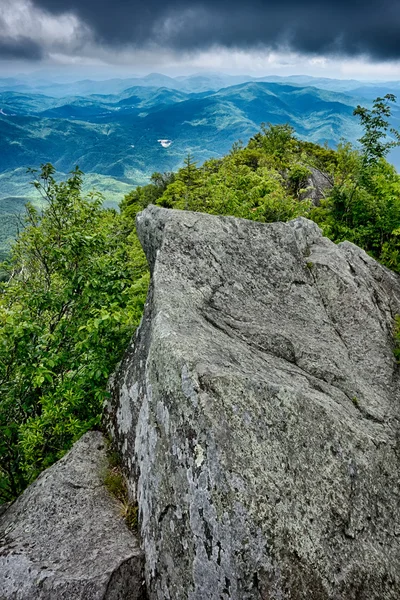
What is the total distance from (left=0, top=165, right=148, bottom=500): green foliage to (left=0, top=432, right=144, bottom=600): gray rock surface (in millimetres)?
1370

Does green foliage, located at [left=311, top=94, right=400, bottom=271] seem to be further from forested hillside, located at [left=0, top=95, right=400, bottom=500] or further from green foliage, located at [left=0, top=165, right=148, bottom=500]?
green foliage, located at [left=0, top=165, right=148, bottom=500]

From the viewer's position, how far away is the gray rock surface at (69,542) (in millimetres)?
6602

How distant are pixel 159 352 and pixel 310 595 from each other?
15.9 ft

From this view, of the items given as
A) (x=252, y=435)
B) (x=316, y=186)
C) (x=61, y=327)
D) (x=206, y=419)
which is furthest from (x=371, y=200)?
(x=316, y=186)

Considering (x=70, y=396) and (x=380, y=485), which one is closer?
(x=380, y=485)

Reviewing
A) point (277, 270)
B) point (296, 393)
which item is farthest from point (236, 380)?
point (277, 270)

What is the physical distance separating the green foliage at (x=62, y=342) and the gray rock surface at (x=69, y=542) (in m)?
1.37

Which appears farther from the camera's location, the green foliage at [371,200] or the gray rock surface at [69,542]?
the green foliage at [371,200]

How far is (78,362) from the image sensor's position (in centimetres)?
1100

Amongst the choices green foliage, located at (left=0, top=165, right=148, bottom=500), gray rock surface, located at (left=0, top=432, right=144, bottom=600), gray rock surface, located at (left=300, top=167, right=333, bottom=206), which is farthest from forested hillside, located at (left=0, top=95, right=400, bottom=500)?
gray rock surface, located at (left=300, top=167, right=333, bottom=206)

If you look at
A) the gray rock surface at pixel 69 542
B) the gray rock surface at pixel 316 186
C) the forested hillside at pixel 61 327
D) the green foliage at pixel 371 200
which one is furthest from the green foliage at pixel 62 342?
the gray rock surface at pixel 316 186

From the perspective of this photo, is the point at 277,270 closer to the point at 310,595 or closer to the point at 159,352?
the point at 159,352

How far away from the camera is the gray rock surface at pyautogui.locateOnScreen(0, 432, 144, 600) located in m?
6.60

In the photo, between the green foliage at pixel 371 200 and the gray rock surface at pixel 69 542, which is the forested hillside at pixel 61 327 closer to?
the green foliage at pixel 371 200
